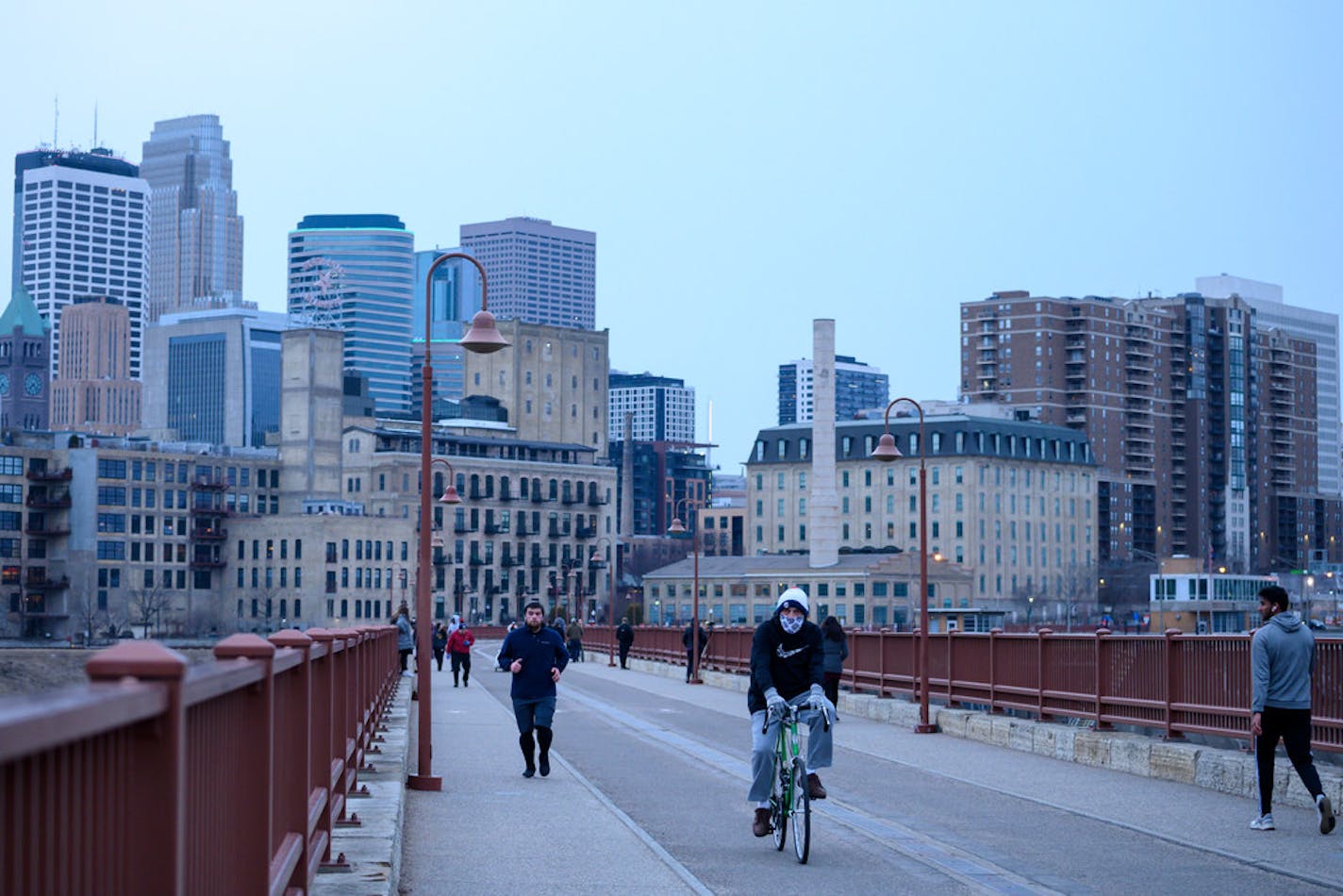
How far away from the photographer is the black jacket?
14.1m

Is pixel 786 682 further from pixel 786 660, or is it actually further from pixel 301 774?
pixel 301 774

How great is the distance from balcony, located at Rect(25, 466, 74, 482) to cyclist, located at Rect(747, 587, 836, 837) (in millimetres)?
128245

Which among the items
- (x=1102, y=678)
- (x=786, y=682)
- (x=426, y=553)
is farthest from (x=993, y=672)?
(x=786, y=682)

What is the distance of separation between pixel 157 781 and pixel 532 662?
629 inches

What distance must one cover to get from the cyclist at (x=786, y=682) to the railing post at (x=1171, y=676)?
8362 mm

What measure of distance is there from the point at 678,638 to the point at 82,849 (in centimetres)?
6069

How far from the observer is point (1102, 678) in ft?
78.4

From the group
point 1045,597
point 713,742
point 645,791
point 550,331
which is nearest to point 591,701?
point 713,742

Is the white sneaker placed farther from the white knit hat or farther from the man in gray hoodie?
the white knit hat

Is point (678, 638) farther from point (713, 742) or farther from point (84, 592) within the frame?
point (84, 592)

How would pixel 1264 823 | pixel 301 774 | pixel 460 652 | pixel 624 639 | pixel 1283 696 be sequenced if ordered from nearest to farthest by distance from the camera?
pixel 301 774 < pixel 1283 696 < pixel 1264 823 < pixel 460 652 < pixel 624 639

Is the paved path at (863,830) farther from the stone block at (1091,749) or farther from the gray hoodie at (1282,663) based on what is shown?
the gray hoodie at (1282,663)

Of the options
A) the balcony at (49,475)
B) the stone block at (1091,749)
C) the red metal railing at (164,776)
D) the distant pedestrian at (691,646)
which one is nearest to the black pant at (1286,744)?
the stone block at (1091,749)

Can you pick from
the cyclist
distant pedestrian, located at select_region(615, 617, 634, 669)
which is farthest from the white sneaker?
distant pedestrian, located at select_region(615, 617, 634, 669)
